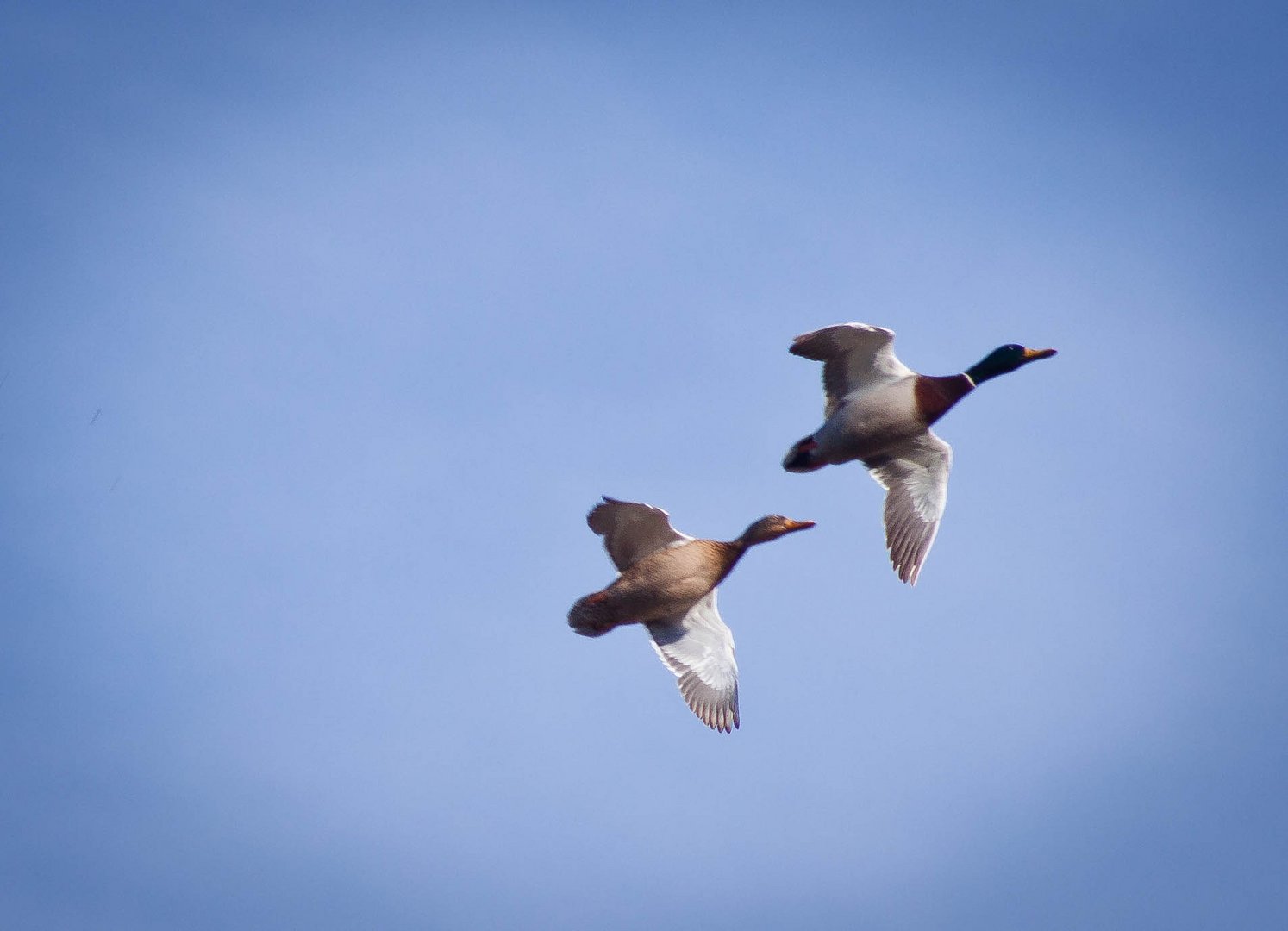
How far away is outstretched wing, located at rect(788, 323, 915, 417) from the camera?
11.7m

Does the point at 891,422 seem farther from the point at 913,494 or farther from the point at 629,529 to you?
the point at 629,529

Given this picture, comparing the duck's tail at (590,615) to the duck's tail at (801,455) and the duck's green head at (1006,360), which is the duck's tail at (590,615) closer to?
the duck's tail at (801,455)

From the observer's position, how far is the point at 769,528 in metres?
11.4

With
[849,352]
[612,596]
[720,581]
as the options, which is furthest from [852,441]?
[612,596]

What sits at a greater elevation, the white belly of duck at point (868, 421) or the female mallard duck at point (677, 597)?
the white belly of duck at point (868, 421)

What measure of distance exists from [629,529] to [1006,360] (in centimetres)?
363

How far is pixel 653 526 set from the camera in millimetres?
11062

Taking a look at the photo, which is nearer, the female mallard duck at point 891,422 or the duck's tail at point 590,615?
the duck's tail at point 590,615

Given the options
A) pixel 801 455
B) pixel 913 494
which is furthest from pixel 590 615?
pixel 913 494

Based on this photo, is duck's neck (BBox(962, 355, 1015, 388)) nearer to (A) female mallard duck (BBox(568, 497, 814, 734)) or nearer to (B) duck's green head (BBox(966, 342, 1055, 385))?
(B) duck's green head (BBox(966, 342, 1055, 385))

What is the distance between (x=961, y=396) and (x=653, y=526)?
109 inches

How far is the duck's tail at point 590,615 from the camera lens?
10.9 m

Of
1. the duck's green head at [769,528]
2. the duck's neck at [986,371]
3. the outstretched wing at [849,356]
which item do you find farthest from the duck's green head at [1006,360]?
the duck's green head at [769,528]

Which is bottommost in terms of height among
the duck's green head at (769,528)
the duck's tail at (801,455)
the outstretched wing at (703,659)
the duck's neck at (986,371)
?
the outstretched wing at (703,659)
